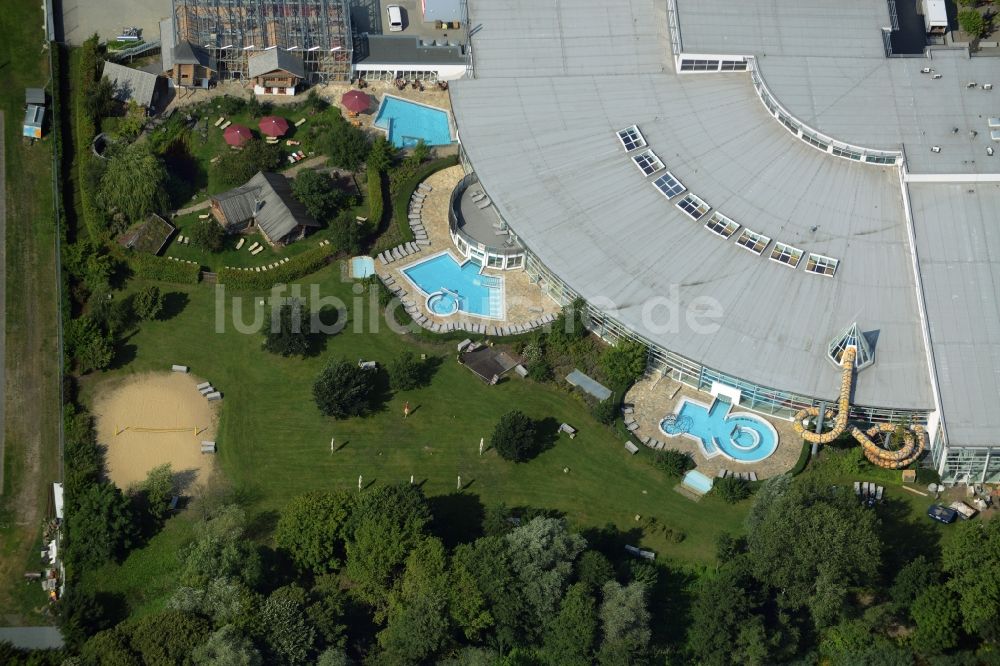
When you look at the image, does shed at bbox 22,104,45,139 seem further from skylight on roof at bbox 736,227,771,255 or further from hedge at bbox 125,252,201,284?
skylight on roof at bbox 736,227,771,255

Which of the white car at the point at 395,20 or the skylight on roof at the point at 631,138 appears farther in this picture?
the white car at the point at 395,20

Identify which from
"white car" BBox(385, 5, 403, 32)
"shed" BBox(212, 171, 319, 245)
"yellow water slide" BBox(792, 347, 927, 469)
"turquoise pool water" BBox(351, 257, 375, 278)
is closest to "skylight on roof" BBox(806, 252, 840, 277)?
"yellow water slide" BBox(792, 347, 927, 469)

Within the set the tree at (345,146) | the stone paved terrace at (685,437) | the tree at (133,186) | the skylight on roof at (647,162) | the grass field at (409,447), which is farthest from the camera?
the tree at (345,146)

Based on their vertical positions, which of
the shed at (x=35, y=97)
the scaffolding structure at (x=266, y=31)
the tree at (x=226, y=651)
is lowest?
the tree at (x=226, y=651)

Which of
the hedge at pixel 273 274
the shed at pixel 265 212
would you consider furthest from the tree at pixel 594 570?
the shed at pixel 265 212

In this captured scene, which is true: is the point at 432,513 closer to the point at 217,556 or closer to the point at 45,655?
the point at 217,556

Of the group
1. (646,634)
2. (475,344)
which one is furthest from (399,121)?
(646,634)

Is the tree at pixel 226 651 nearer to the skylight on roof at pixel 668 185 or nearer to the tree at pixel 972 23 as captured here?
the skylight on roof at pixel 668 185
